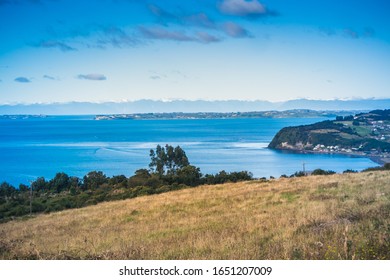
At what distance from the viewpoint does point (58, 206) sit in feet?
70.2

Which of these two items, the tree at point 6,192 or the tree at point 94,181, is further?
the tree at point 94,181

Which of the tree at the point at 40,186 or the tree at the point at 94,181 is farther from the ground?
the tree at the point at 94,181

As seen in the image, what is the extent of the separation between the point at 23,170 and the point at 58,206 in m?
34.5

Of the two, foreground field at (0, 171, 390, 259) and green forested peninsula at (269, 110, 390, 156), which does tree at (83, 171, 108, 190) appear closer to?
green forested peninsula at (269, 110, 390, 156)

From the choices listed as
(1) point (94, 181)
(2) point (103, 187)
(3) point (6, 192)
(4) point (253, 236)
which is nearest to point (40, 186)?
(3) point (6, 192)

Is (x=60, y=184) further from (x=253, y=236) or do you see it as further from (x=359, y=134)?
(x=253, y=236)

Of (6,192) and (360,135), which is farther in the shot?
(6,192)

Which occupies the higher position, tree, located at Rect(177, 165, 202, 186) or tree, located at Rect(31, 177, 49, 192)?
tree, located at Rect(177, 165, 202, 186)

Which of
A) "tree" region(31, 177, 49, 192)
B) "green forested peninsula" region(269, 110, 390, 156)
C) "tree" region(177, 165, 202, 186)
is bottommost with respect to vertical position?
"tree" region(31, 177, 49, 192)

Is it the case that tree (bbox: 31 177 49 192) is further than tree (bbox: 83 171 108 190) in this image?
Yes

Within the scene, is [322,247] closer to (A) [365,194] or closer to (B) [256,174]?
(A) [365,194]

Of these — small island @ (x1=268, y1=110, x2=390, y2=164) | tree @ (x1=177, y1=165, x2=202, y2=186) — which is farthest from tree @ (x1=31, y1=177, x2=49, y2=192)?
small island @ (x1=268, y1=110, x2=390, y2=164)

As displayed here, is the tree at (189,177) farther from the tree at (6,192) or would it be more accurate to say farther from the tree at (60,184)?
the tree at (6,192)

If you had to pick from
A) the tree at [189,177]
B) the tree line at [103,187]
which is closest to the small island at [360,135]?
the tree line at [103,187]
